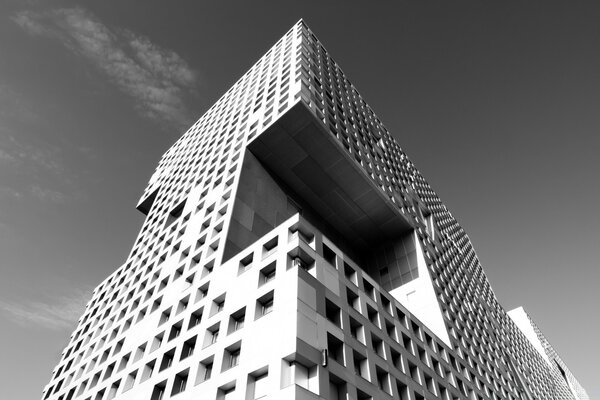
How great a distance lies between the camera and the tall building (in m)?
21.0

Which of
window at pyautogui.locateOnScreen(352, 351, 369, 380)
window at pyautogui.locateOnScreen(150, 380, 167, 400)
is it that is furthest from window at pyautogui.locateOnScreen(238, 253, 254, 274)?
window at pyautogui.locateOnScreen(352, 351, 369, 380)

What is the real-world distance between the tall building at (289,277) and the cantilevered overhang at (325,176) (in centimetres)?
17

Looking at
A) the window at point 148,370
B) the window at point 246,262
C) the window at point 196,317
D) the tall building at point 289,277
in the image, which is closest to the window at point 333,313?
the tall building at point 289,277

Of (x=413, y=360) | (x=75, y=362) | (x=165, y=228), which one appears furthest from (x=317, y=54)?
(x=75, y=362)

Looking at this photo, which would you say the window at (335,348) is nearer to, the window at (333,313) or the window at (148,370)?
the window at (333,313)

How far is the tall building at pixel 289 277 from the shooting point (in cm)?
2095

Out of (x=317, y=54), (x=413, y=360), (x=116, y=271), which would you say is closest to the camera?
(x=413, y=360)

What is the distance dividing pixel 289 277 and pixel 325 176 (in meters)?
24.5

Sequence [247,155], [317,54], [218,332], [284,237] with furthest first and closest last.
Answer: [317,54] < [247,155] < [284,237] < [218,332]

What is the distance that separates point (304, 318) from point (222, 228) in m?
15.7

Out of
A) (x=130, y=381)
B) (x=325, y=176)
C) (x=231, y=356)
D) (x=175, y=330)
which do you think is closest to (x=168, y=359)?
(x=175, y=330)

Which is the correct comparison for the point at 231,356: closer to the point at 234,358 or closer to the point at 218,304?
the point at 234,358

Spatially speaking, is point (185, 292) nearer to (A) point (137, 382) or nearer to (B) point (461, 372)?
(A) point (137, 382)

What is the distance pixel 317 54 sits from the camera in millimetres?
60656
